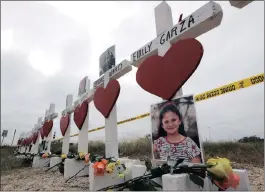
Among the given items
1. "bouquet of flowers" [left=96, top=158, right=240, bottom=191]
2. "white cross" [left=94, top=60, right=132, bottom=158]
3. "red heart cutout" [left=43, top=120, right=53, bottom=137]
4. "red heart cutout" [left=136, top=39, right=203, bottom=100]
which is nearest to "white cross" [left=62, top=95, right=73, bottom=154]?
"red heart cutout" [left=43, top=120, right=53, bottom=137]

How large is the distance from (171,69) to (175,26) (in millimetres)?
723

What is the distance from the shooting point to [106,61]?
15.6ft

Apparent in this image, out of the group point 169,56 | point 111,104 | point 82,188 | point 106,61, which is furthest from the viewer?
point 106,61

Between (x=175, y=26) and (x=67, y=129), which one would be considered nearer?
(x=175, y=26)

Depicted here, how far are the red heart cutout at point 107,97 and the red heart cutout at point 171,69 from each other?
3.90ft

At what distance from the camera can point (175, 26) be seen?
2730 millimetres

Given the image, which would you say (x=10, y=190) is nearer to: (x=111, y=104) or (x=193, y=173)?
(x=111, y=104)

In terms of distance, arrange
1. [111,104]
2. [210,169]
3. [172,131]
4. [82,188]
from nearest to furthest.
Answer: [210,169] → [172,131] → [82,188] → [111,104]

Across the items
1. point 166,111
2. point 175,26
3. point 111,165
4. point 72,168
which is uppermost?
point 175,26

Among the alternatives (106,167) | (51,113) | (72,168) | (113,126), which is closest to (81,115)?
(72,168)

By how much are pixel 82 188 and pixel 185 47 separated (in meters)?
2.58

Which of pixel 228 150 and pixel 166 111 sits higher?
pixel 166 111

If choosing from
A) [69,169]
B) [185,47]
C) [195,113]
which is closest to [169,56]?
[185,47]

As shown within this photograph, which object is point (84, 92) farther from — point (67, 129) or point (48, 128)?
point (48, 128)
